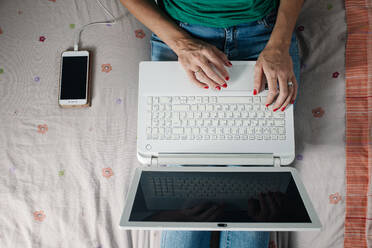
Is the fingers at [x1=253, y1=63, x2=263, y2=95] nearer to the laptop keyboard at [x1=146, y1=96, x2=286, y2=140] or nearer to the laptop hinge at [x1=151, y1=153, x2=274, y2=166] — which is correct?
the laptop keyboard at [x1=146, y1=96, x2=286, y2=140]

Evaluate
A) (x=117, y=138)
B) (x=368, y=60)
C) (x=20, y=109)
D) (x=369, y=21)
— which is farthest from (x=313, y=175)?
(x=20, y=109)

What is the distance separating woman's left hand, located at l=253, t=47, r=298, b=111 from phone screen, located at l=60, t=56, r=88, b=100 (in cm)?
56

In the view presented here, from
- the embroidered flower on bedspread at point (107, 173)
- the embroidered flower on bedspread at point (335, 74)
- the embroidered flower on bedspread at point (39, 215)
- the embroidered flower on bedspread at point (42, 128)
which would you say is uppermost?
the embroidered flower on bedspread at point (335, 74)

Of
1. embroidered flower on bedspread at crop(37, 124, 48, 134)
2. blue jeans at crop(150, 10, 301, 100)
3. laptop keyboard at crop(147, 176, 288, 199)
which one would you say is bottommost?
laptop keyboard at crop(147, 176, 288, 199)

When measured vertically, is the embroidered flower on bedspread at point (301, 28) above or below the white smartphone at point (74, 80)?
above

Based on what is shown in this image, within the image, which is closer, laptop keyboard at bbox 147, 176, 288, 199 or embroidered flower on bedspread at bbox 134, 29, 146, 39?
laptop keyboard at bbox 147, 176, 288, 199

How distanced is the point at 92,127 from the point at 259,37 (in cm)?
59

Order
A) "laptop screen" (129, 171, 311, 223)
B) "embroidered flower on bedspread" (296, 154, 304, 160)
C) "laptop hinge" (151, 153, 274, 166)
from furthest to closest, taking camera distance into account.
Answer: "embroidered flower on bedspread" (296, 154, 304, 160) → "laptop hinge" (151, 153, 274, 166) → "laptop screen" (129, 171, 311, 223)

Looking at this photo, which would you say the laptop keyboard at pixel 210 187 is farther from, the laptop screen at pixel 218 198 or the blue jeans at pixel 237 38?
the blue jeans at pixel 237 38

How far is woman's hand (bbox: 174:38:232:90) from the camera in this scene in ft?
2.05

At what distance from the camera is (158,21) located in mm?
715

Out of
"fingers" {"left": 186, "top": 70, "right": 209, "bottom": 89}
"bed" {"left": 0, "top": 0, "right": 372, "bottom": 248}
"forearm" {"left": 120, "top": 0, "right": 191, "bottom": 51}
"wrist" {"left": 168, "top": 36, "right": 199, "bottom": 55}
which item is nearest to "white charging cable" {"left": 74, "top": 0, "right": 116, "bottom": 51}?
"bed" {"left": 0, "top": 0, "right": 372, "bottom": 248}

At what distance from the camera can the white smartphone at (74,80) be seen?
0.87m

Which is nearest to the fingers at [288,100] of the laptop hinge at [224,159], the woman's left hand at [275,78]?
the woman's left hand at [275,78]
